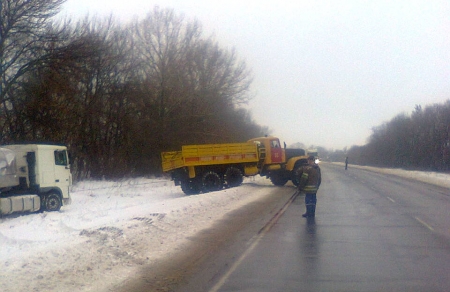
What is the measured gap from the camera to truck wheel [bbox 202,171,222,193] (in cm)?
2915

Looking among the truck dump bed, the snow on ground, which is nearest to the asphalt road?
the snow on ground

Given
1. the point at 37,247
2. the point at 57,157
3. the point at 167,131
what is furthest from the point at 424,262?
the point at 167,131

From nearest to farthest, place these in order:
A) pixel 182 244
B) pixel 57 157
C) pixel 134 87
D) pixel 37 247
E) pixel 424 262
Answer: pixel 424 262
pixel 37 247
pixel 182 244
pixel 57 157
pixel 134 87

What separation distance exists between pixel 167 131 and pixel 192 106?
2.89 metres

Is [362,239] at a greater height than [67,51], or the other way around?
[67,51]

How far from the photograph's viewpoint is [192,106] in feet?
145

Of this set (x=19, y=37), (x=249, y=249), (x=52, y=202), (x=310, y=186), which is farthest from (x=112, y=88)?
(x=249, y=249)

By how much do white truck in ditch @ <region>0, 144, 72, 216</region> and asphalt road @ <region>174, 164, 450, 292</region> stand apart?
8.99 m

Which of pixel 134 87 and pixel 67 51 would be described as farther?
pixel 134 87

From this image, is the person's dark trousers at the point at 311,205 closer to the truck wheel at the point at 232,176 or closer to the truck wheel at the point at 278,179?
the truck wheel at the point at 232,176

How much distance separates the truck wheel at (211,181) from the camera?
29145 millimetres

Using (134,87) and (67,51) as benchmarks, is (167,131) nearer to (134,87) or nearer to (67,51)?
(134,87)

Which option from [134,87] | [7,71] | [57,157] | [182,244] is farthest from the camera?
[134,87]

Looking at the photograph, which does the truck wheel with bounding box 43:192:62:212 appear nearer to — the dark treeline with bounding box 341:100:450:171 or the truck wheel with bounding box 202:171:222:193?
the truck wheel with bounding box 202:171:222:193
